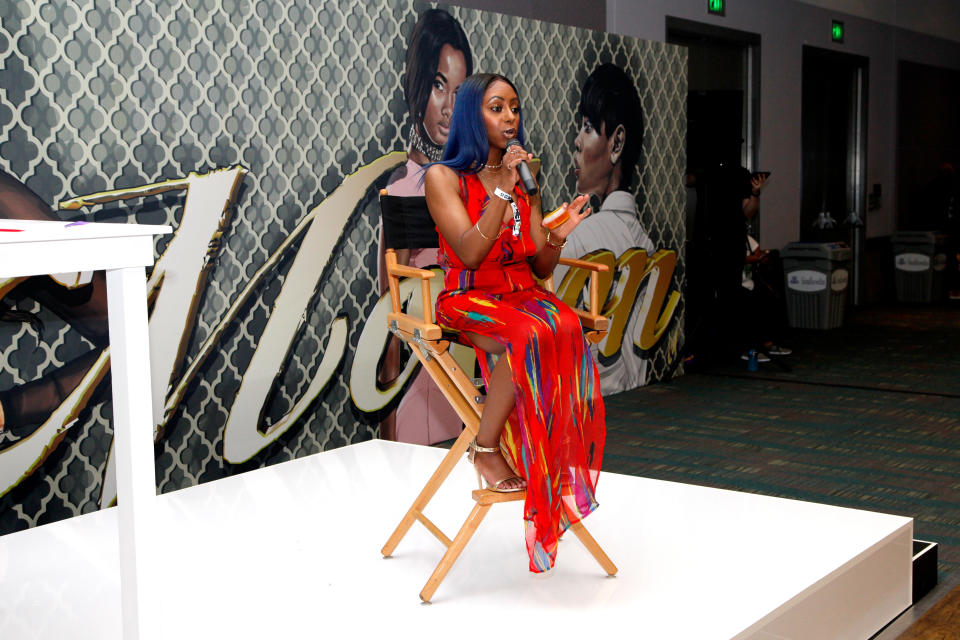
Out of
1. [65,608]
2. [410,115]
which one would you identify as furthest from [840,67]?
Answer: [65,608]

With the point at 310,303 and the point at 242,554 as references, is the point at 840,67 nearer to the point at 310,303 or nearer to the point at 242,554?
the point at 310,303

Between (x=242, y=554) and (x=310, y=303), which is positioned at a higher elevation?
(x=310, y=303)

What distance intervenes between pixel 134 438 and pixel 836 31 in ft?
27.6

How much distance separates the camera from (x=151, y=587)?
70.5 inches

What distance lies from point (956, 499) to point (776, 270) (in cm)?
469

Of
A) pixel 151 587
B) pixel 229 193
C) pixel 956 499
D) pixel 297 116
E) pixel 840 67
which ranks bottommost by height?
pixel 956 499

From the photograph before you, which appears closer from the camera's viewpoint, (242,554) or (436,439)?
(242,554)

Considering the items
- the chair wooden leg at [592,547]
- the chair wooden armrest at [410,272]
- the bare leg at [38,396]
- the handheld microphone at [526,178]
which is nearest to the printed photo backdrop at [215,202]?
the bare leg at [38,396]

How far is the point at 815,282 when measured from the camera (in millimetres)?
7930

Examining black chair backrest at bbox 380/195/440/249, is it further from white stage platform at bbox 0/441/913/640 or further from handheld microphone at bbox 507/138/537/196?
white stage platform at bbox 0/441/913/640

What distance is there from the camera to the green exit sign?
28.5ft

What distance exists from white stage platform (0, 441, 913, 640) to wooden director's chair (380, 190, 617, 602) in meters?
0.09

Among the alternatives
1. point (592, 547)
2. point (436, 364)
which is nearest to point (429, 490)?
point (436, 364)

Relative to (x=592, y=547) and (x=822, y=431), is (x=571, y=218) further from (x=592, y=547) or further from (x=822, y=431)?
(x=822, y=431)
